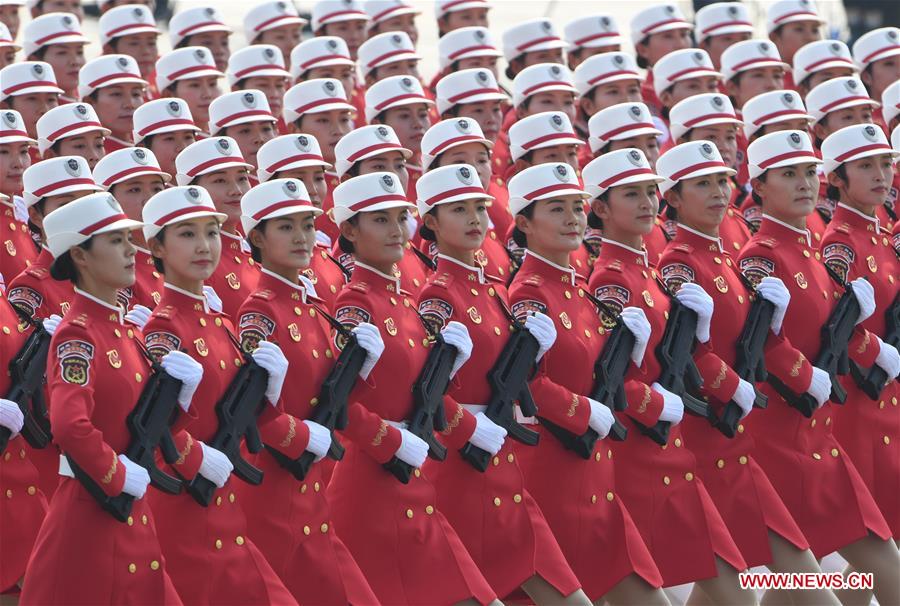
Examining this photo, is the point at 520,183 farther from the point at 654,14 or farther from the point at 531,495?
the point at 654,14

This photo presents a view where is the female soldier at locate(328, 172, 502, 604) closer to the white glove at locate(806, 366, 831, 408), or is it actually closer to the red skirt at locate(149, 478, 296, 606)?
the red skirt at locate(149, 478, 296, 606)

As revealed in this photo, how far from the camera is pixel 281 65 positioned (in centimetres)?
Result: 1326

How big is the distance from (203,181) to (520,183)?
1.56 meters

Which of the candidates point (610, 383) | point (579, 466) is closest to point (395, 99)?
point (610, 383)

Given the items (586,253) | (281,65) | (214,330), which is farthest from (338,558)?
(281,65)

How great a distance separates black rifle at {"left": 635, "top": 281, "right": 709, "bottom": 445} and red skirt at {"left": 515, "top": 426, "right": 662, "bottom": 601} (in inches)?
10.9

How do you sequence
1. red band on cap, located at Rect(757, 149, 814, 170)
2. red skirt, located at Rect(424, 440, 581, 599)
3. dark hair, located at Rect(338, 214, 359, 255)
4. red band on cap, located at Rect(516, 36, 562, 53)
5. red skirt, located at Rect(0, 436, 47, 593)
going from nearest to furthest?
red skirt, located at Rect(424, 440, 581, 599) → red skirt, located at Rect(0, 436, 47, 593) → dark hair, located at Rect(338, 214, 359, 255) → red band on cap, located at Rect(757, 149, 814, 170) → red band on cap, located at Rect(516, 36, 562, 53)

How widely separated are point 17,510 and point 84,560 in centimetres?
139

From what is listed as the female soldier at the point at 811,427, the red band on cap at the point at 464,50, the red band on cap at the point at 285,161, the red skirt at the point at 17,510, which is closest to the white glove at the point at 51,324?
Answer: the red skirt at the point at 17,510

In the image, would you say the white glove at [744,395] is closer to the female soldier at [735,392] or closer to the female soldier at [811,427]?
the female soldier at [735,392]

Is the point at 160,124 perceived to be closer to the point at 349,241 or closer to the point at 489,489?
the point at 349,241

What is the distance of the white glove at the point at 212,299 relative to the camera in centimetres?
885

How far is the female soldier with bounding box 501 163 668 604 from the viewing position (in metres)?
9.25

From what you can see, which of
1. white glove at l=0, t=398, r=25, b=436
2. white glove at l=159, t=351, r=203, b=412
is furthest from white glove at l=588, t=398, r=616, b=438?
white glove at l=0, t=398, r=25, b=436
